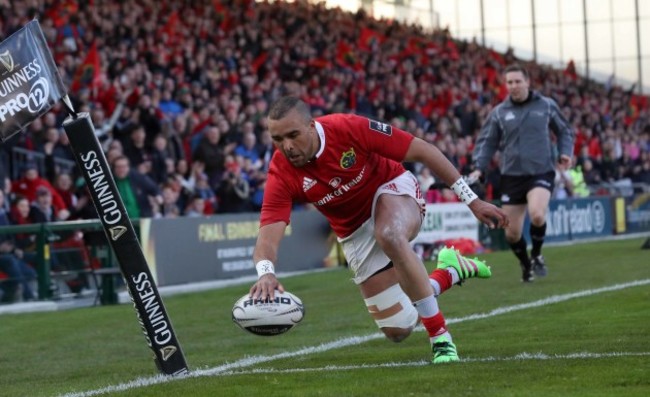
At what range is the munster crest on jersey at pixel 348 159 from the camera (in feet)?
27.0

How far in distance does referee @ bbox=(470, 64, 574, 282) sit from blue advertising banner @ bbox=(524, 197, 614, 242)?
41.3ft

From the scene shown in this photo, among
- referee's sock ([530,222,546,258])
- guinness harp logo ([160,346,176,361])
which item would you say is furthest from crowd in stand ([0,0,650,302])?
guinness harp logo ([160,346,176,361])

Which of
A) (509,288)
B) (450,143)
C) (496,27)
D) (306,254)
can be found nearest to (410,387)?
(509,288)

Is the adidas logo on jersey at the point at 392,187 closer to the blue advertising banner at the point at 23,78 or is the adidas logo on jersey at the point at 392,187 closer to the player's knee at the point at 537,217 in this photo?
the blue advertising banner at the point at 23,78

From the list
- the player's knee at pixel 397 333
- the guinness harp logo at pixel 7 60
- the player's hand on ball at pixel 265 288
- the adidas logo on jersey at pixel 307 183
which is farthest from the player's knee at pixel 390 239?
the guinness harp logo at pixel 7 60

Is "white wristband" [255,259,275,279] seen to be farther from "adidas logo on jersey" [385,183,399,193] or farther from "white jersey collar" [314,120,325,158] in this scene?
"adidas logo on jersey" [385,183,399,193]

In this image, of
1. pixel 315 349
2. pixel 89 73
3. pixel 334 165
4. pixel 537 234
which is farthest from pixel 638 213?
pixel 334 165

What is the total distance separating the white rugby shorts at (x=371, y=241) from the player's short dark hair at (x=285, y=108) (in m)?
1.00

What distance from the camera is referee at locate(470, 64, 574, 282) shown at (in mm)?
15477

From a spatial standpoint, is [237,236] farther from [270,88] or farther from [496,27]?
[496,27]

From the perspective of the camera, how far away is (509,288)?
49.3ft

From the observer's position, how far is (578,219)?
3052 centimetres

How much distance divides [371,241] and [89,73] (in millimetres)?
13663

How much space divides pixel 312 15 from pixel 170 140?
1466cm
